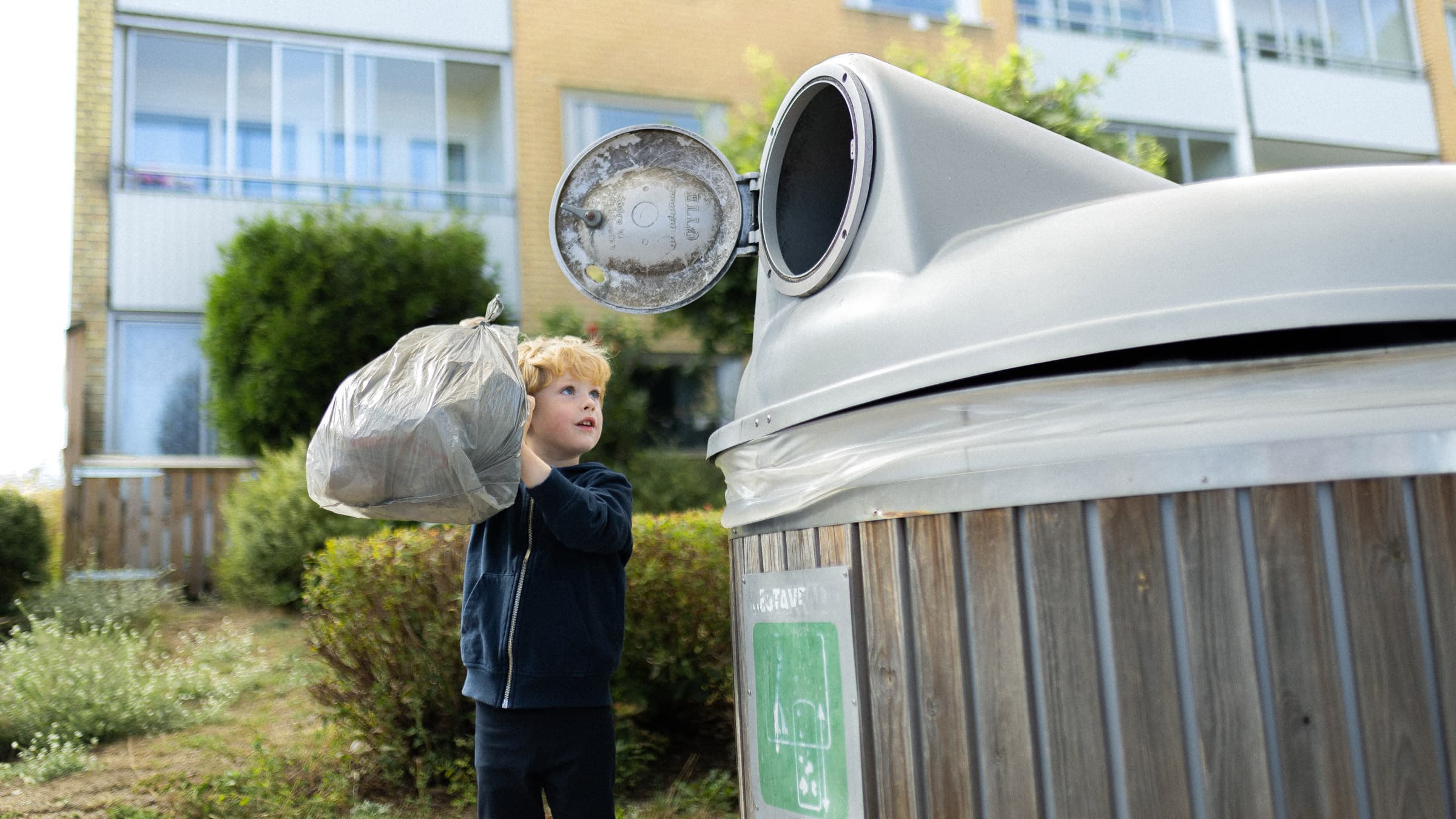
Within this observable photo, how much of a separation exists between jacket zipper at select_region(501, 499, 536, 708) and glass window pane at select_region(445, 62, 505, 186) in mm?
9981

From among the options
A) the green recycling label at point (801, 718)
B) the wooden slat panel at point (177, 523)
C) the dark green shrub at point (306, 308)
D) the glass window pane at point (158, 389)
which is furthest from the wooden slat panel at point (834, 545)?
the glass window pane at point (158, 389)

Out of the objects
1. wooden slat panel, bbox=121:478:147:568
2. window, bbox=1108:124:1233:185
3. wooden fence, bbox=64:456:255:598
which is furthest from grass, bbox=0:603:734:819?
window, bbox=1108:124:1233:185

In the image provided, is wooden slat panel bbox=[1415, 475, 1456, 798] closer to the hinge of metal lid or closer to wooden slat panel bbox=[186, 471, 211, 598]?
the hinge of metal lid

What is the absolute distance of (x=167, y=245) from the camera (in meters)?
10.4

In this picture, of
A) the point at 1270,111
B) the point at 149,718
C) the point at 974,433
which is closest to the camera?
the point at 974,433

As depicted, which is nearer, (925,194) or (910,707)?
(910,707)

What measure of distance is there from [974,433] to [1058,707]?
42 centimetres

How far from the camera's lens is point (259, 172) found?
10984 mm

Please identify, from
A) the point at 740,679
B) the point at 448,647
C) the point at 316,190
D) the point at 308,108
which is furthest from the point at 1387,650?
the point at 308,108

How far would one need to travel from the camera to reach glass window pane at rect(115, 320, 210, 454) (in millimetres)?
10203

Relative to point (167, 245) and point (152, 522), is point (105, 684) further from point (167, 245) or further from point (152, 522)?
point (167, 245)

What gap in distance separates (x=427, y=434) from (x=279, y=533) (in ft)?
21.0

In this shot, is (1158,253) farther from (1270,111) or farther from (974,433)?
(1270,111)

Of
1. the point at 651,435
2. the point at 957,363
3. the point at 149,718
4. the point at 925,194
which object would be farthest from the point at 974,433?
the point at 651,435
